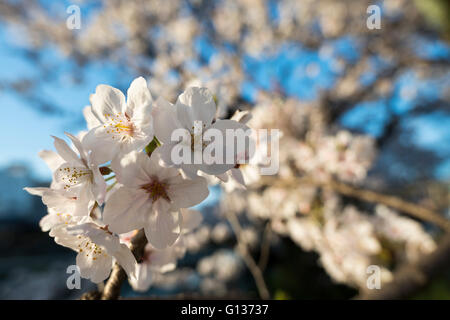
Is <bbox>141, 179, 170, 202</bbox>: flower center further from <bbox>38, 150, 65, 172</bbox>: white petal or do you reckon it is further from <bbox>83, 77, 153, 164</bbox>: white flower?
<bbox>38, 150, 65, 172</bbox>: white petal

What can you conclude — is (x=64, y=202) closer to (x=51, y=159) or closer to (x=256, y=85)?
(x=51, y=159)

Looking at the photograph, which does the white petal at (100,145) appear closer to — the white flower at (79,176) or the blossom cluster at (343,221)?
the white flower at (79,176)

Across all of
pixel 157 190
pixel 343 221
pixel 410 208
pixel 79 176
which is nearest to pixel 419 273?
pixel 410 208

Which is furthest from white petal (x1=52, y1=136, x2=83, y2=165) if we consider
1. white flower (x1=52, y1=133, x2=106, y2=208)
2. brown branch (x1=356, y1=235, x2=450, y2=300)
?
brown branch (x1=356, y1=235, x2=450, y2=300)

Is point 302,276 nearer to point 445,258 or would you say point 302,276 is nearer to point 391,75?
point 445,258

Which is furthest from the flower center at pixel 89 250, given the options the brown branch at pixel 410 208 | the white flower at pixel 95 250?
the brown branch at pixel 410 208
